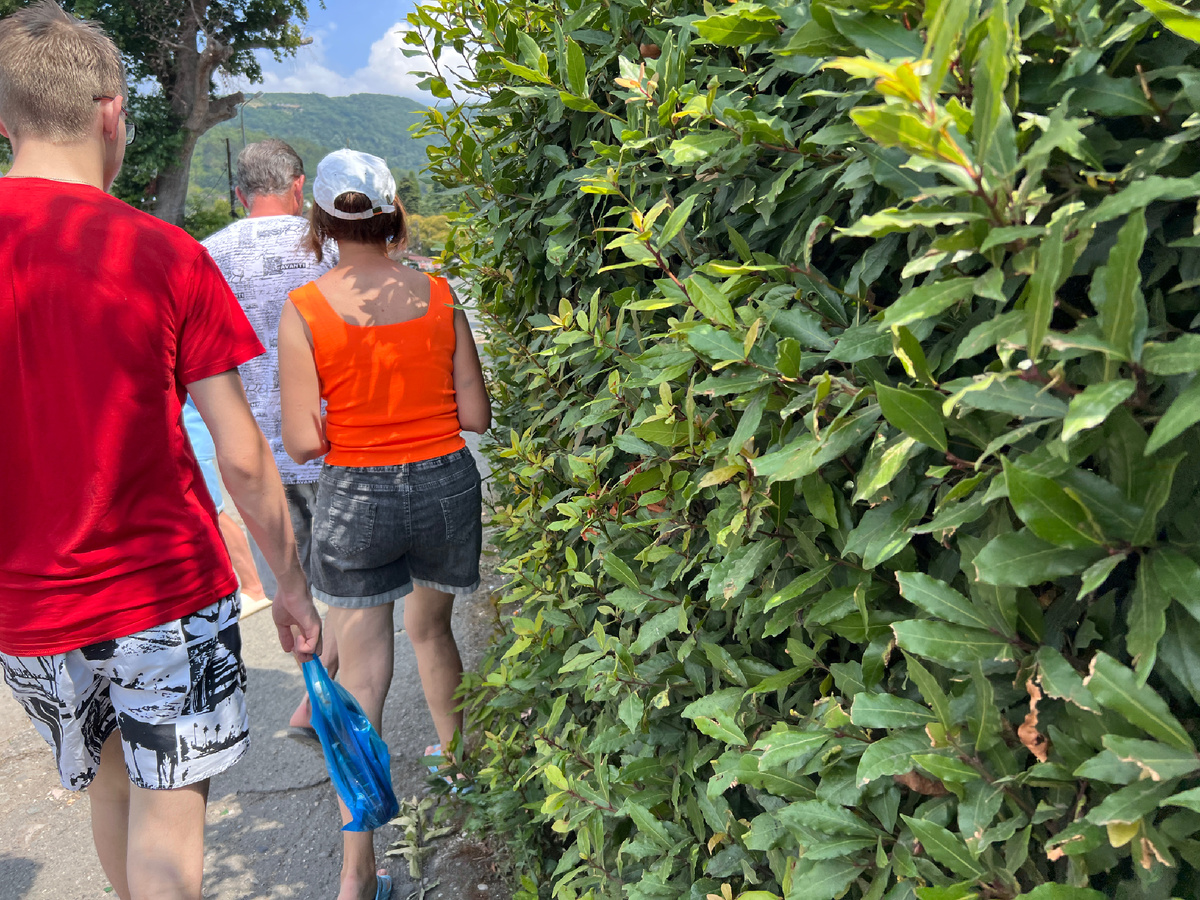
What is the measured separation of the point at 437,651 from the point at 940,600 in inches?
96.7

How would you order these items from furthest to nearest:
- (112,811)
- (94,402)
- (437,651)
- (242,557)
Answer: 1. (242,557)
2. (437,651)
3. (112,811)
4. (94,402)

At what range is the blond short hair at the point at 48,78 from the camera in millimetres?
1939

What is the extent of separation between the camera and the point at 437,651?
10.0 ft

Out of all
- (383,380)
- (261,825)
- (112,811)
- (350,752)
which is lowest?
(261,825)

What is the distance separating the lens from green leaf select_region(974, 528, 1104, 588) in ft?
2.61

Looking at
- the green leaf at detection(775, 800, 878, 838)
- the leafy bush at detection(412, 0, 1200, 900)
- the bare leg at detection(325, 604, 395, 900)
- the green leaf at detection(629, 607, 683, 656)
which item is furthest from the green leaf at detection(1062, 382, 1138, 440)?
the bare leg at detection(325, 604, 395, 900)

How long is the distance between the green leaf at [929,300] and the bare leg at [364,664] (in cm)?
241

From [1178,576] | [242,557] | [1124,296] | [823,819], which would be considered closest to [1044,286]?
[1124,296]

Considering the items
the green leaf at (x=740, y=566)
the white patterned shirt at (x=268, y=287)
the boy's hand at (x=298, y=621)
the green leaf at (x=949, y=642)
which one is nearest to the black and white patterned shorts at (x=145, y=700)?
the boy's hand at (x=298, y=621)

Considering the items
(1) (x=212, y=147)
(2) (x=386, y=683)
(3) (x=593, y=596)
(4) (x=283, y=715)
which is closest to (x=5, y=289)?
(3) (x=593, y=596)

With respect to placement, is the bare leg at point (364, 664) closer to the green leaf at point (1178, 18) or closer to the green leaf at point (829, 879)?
the green leaf at point (829, 879)

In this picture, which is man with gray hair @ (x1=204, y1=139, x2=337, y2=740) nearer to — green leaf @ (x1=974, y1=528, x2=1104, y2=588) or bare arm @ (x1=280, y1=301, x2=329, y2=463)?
bare arm @ (x1=280, y1=301, x2=329, y2=463)

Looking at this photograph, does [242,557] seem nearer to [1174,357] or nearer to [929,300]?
[929,300]

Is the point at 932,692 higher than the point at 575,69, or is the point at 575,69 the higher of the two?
the point at 575,69
